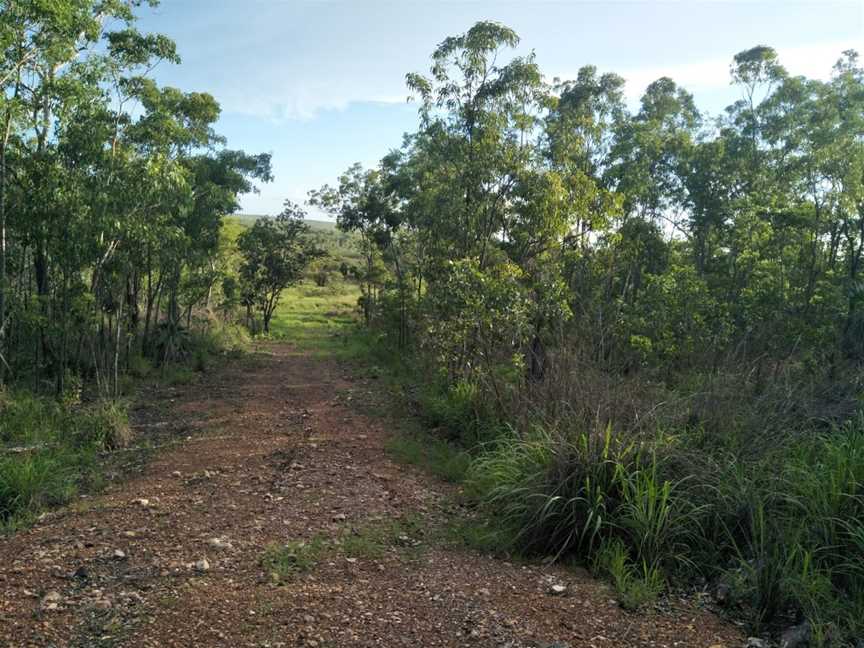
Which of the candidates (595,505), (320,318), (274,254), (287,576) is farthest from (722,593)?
(320,318)

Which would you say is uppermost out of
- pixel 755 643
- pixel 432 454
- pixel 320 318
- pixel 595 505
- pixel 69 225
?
pixel 69 225

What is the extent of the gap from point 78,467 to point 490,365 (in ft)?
16.4

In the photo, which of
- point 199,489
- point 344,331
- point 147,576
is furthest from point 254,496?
point 344,331

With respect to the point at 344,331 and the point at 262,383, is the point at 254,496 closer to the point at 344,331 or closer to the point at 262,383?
the point at 262,383

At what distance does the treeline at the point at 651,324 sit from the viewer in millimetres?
4316

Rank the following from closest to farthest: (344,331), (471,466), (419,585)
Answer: (419,585) → (471,466) → (344,331)

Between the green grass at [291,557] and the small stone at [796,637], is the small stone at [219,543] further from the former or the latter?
the small stone at [796,637]

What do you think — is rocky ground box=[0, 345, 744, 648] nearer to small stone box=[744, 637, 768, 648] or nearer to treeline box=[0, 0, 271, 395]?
small stone box=[744, 637, 768, 648]

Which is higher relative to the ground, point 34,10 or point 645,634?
point 34,10

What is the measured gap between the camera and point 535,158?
33.1 feet

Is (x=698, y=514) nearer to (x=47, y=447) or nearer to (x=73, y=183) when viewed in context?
(x=47, y=447)

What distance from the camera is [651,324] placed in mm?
11352

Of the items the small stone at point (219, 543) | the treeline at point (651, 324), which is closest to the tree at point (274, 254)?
the treeline at point (651, 324)

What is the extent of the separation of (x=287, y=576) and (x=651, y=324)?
896 cm
